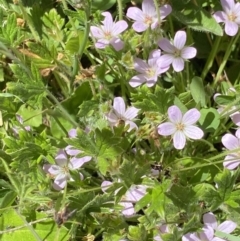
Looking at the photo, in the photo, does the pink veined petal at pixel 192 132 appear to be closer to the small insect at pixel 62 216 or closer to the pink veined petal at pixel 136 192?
the pink veined petal at pixel 136 192

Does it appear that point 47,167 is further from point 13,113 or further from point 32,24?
point 32,24

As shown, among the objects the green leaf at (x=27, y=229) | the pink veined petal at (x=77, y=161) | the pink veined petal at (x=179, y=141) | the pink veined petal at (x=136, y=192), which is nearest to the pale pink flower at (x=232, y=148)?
the pink veined petal at (x=179, y=141)

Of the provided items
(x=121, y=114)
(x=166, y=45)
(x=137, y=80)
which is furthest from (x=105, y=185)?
(x=166, y=45)

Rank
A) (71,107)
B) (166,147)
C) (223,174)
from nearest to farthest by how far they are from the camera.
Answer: (223,174), (166,147), (71,107)

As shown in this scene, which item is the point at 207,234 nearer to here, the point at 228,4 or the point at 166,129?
the point at 166,129

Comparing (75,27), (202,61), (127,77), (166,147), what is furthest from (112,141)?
(202,61)
